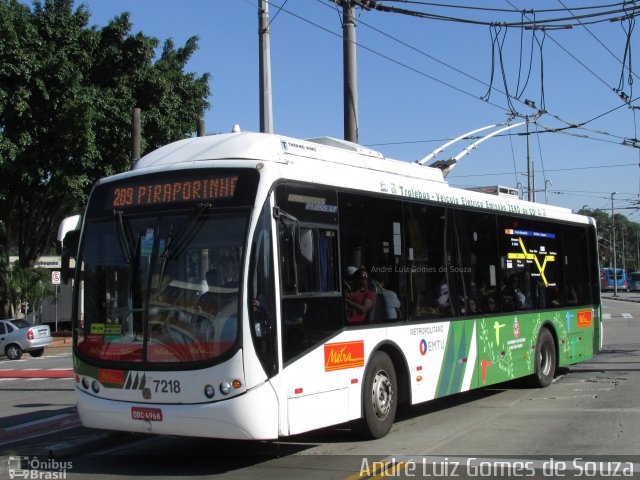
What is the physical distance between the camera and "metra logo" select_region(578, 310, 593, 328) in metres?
14.6

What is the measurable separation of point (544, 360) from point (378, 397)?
5.61 m

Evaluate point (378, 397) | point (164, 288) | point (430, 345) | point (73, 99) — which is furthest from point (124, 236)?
point (73, 99)

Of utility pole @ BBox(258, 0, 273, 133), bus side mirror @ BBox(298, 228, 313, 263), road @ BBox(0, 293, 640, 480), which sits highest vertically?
utility pole @ BBox(258, 0, 273, 133)

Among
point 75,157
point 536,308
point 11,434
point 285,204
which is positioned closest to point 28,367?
point 75,157

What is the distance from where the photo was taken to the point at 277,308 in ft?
23.9

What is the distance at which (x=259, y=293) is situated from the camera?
7.17 metres

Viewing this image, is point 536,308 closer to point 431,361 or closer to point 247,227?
point 431,361

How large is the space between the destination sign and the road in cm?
273

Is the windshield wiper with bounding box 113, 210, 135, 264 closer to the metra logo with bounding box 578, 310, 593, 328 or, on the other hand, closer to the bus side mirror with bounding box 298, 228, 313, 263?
the bus side mirror with bounding box 298, 228, 313, 263

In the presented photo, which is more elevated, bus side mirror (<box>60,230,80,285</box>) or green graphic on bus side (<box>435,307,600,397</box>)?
bus side mirror (<box>60,230,80,285</box>)

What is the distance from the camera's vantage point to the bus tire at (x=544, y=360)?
12984 millimetres

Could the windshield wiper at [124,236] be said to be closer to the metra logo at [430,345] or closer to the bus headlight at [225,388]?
the bus headlight at [225,388]

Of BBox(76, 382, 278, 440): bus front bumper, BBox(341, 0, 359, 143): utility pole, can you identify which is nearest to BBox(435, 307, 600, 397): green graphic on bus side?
BBox(76, 382, 278, 440): bus front bumper

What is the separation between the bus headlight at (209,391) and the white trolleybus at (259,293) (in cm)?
1
